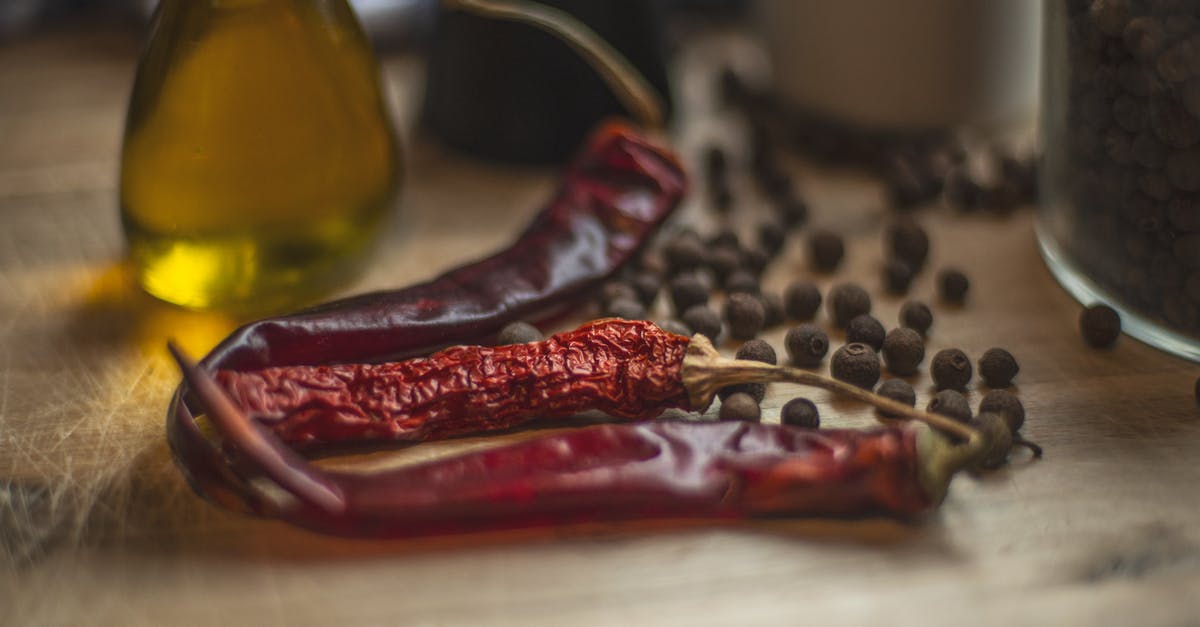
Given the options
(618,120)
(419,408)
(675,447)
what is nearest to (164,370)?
(419,408)

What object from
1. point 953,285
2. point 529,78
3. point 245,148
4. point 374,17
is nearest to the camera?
point 245,148

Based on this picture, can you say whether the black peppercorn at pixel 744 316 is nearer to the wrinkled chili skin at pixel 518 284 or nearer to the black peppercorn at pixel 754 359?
the black peppercorn at pixel 754 359

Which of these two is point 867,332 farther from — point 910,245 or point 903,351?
point 910,245

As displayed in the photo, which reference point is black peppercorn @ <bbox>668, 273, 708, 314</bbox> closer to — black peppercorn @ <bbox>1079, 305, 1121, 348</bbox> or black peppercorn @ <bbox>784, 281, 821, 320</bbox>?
black peppercorn @ <bbox>784, 281, 821, 320</bbox>

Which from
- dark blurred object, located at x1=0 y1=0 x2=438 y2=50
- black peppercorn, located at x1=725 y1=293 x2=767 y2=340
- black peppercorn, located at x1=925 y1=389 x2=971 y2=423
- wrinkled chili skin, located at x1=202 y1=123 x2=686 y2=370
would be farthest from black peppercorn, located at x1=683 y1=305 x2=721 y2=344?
dark blurred object, located at x1=0 y1=0 x2=438 y2=50

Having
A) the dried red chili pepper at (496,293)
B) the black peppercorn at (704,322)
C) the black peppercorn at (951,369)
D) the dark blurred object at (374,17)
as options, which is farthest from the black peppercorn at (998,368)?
the dark blurred object at (374,17)

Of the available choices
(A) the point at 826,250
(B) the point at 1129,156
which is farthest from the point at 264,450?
(B) the point at 1129,156

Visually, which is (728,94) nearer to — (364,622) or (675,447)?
(675,447)
